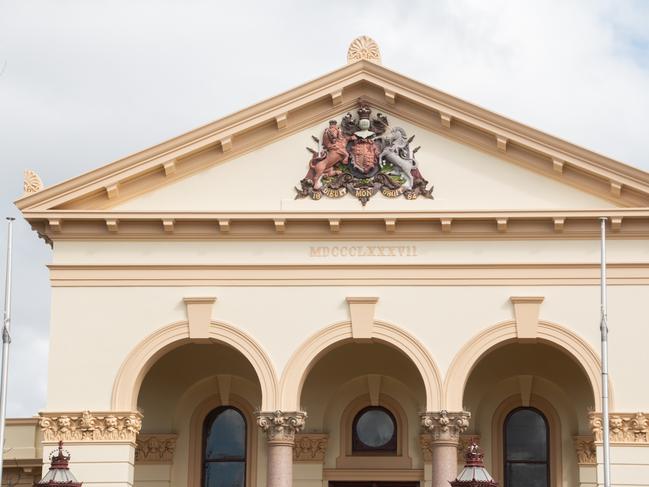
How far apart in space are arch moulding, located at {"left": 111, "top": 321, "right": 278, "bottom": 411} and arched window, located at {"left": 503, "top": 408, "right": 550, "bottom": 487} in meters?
6.39

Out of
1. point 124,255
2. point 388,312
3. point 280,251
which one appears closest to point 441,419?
point 388,312

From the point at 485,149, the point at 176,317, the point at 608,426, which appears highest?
the point at 485,149

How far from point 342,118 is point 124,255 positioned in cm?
565

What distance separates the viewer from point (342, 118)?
122 ft

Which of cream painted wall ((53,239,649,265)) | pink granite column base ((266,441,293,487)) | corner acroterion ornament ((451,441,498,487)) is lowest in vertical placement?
corner acroterion ornament ((451,441,498,487))

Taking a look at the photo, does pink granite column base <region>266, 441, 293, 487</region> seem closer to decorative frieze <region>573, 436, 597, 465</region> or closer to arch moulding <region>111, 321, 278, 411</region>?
arch moulding <region>111, 321, 278, 411</region>

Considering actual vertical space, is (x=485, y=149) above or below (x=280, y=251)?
above

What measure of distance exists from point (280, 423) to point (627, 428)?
724 cm

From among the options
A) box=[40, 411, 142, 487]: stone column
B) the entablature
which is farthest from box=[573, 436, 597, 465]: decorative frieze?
box=[40, 411, 142, 487]: stone column

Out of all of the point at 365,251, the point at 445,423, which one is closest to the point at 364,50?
the point at 365,251

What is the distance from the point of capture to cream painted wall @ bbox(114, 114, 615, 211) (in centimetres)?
3644

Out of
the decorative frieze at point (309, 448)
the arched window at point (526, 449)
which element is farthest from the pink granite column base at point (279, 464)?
the arched window at point (526, 449)

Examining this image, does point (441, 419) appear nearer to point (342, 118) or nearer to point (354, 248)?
point (354, 248)

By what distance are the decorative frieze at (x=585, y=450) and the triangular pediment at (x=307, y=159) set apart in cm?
535
